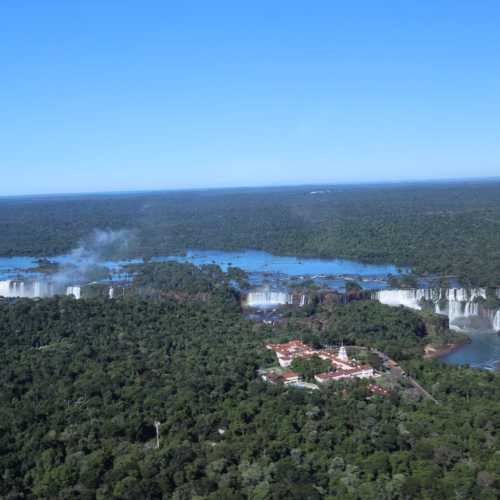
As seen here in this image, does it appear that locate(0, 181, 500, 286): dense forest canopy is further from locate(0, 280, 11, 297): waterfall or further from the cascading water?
locate(0, 280, 11, 297): waterfall

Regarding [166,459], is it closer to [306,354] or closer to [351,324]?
[306,354]

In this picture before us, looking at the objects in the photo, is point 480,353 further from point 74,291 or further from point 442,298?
point 74,291

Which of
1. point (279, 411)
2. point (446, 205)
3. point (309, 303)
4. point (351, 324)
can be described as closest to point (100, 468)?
point (279, 411)

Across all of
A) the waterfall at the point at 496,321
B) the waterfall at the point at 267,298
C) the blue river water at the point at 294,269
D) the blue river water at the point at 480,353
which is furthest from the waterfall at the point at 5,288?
the waterfall at the point at 496,321

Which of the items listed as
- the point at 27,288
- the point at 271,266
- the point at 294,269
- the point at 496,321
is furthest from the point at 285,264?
the point at 496,321

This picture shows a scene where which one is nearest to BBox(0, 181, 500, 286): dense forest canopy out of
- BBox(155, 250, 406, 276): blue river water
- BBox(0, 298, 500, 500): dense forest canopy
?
BBox(155, 250, 406, 276): blue river water

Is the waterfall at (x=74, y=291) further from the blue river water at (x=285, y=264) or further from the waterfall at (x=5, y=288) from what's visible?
the blue river water at (x=285, y=264)
